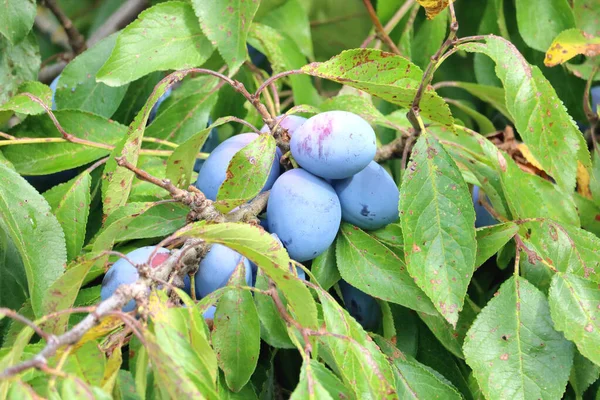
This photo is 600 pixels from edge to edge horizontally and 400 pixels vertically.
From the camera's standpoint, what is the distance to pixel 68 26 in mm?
1146

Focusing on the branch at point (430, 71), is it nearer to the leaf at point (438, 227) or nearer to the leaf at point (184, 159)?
the leaf at point (438, 227)

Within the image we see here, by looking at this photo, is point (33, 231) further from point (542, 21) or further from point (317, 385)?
point (542, 21)

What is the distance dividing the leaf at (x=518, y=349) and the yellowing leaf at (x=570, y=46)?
32cm

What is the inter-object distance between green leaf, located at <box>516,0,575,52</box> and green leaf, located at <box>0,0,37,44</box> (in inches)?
27.3

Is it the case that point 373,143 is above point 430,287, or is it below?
above

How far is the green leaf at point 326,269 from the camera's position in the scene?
0.74 m

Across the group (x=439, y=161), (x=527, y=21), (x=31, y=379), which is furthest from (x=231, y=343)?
(x=527, y=21)

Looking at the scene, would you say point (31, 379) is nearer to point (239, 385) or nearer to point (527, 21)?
point (239, 385)

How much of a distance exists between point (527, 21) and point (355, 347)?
69 centimetres

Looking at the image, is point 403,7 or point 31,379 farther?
point 403,7

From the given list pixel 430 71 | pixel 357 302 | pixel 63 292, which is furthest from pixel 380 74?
pixel 63 292

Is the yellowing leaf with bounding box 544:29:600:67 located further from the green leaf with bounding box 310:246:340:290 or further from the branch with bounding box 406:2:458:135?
the green leaf with bounding box 310:246:340:290

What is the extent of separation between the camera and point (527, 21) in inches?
42.0

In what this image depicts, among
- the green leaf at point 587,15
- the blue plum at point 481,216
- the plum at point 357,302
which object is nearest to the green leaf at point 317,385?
the plum at point 357,302
